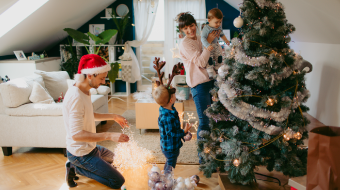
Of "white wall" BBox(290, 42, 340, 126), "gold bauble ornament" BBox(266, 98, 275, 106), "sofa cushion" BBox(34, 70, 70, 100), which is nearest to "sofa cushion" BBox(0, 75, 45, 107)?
"sofa cushion" BBox(34, 70, 70, 100)

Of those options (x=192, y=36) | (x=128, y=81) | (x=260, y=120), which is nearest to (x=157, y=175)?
(x=260, y=120)

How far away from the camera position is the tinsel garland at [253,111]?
166cm

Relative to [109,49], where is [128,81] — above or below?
below

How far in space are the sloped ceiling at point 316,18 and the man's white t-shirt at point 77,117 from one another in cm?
143

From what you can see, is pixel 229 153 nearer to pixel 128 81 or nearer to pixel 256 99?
pixel 256 99

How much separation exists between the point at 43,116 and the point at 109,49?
3159 mm

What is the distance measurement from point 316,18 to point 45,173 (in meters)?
3.19

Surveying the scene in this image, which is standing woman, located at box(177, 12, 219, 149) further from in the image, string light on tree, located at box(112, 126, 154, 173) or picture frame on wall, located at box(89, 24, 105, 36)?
picture frame on wall, located at box(89, 24, 105, 36)

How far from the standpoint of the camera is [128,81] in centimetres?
549

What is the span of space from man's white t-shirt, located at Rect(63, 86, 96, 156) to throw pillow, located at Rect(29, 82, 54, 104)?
98cm

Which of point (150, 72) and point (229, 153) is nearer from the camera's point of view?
point (229, 153)

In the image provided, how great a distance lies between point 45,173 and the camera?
90.7 inches

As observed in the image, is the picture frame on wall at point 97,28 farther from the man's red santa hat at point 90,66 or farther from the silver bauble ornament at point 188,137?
the silver bauble ornament at point 188,137

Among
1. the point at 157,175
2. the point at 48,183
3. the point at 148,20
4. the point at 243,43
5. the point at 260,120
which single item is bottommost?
the point at 48,183
